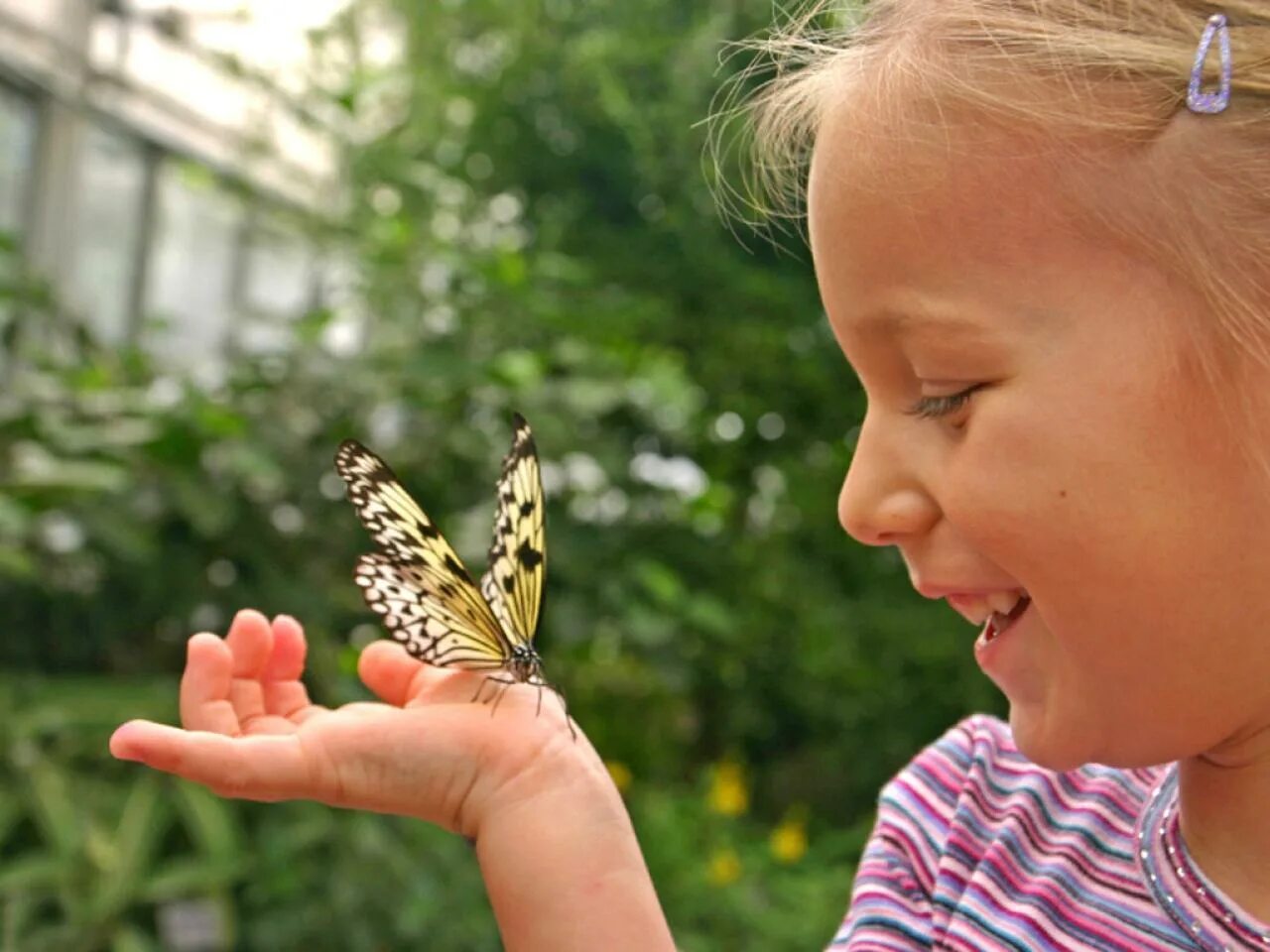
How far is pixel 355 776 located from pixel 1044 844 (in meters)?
0.39

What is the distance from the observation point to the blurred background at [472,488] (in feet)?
6.29

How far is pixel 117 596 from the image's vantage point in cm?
216

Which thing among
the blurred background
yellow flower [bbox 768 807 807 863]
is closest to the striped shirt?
the blurred background

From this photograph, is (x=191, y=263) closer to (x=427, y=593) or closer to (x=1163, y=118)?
(x=427, y=593)

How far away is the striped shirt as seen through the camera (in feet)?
2.56

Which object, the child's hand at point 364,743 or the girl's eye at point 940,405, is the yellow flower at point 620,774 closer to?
the child's hand at point 364,743

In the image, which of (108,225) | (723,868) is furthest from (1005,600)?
(108,225)

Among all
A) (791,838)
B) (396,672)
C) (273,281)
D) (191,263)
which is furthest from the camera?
(273,281)

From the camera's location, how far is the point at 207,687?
0.78 meters

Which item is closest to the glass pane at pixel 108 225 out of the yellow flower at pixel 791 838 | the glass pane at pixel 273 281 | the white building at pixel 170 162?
the white building at pixel 170 162

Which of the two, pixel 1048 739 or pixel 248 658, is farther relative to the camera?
pixel 248 658

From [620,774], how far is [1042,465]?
1.69m

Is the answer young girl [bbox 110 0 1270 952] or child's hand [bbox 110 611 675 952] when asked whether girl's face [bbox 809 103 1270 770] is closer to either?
young girl [bbox 110 0 1270 952]

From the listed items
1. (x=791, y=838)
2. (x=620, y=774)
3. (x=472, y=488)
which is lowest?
(x=791, y=838)
